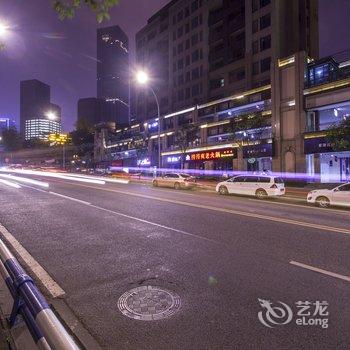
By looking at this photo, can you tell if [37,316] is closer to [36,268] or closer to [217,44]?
[36,268]

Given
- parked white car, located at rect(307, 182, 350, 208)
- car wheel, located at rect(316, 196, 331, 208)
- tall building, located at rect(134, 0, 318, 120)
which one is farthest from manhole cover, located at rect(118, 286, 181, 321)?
tall building, located at rect(134, 0, 318, 120)

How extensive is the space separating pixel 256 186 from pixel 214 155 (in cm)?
2802

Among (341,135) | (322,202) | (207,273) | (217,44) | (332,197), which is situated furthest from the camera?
(217,44)

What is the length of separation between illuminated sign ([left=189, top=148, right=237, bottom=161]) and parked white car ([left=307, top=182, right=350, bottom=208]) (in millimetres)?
28591

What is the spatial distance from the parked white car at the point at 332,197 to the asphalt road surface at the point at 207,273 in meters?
4.66

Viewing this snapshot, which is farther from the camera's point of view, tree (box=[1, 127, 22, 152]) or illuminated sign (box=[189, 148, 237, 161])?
tree (box=[1, 127, 22, 152])

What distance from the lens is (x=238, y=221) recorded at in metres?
12.3

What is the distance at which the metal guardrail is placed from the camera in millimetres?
3041

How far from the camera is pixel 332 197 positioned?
18328mm

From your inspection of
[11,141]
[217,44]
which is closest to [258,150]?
[217,44]

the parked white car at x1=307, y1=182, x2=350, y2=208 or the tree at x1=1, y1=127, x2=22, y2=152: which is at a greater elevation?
the tree at x1=1, y1=127, x2=22, y2=152

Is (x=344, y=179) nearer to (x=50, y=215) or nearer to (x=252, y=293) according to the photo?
(x=50, y=215)

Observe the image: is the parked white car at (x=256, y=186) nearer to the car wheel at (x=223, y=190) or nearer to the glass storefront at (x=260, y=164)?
the car wheel at (x=223, y=190)
